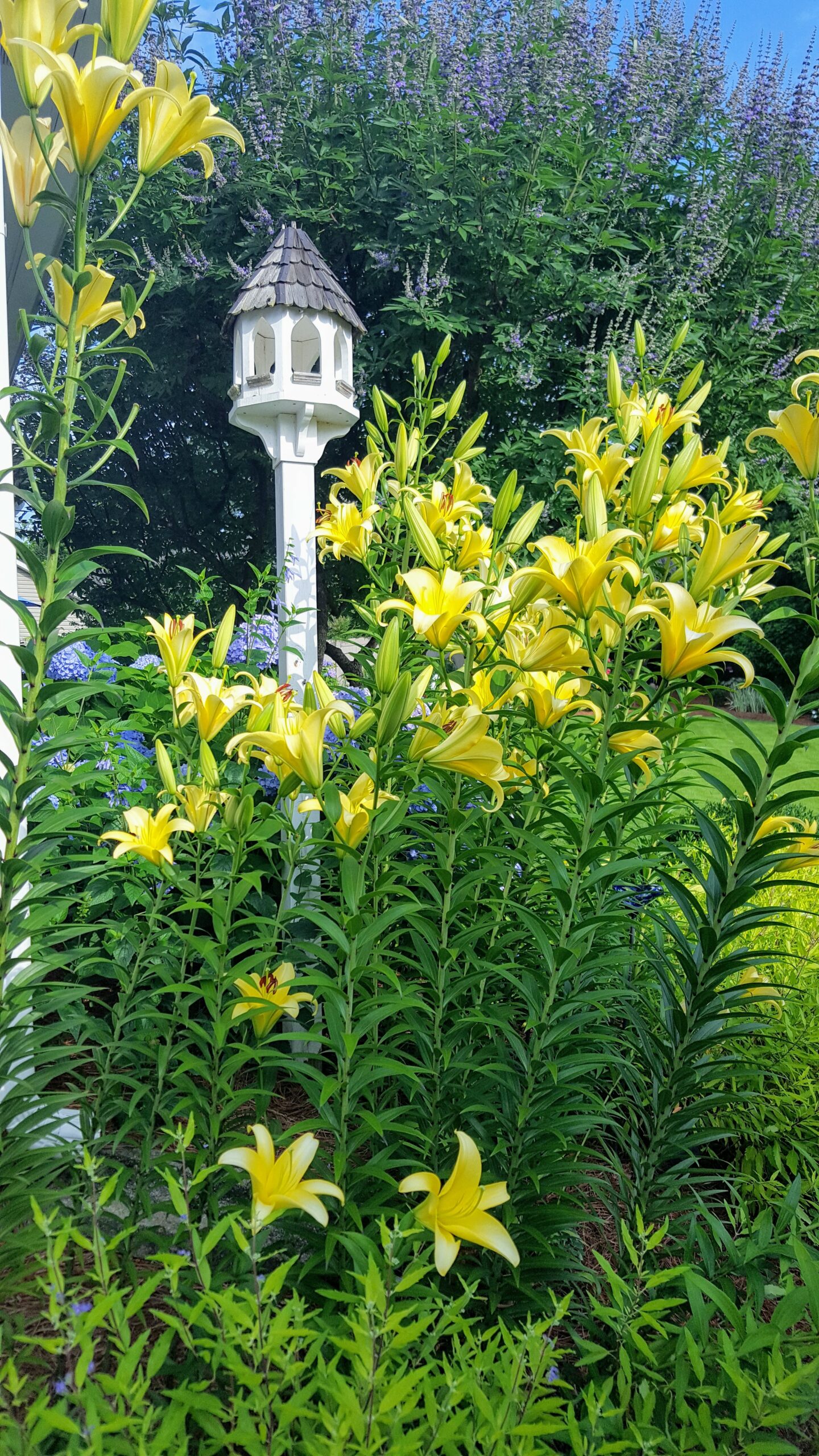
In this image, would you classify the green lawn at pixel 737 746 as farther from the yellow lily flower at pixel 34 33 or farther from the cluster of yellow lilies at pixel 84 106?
the yellow lily flower at pixel 34 33

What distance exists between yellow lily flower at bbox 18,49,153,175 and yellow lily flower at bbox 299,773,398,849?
3.03ft

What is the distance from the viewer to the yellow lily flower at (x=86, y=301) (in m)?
1.30

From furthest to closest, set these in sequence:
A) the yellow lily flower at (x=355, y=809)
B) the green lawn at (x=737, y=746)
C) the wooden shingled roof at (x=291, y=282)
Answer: the green lawn at (x=737, y=746) < the wooden shingled roof at (x=291, y=282) < the yellow lily flower at (x=355, y=809)

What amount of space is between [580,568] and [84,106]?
2.93 feet

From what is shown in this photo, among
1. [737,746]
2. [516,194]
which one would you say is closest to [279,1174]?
[737,746]

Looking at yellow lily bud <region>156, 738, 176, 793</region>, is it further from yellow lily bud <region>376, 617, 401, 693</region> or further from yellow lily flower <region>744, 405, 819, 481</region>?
yellow lily flower <region>744, 405, 819, 481</region>

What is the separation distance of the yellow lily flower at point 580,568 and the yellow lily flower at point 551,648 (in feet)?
0.11

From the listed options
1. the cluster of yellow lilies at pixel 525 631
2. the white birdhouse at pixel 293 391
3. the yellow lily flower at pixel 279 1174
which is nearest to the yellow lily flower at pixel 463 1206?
the yellow lily flower at pixel 279 1174

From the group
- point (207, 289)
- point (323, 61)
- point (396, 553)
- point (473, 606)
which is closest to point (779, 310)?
point (323, 61)

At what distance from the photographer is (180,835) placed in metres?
1.96

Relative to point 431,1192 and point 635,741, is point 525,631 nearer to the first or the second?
point 635,741

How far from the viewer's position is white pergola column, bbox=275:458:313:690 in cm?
309

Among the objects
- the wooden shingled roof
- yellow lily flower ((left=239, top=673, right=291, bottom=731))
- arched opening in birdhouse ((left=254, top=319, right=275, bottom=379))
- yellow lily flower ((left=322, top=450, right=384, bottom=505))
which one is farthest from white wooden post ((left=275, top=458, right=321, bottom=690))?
yellow lily flower ((left=239, top=673, right=291, bottom=731))

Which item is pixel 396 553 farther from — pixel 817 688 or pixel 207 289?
pixel 207 289
